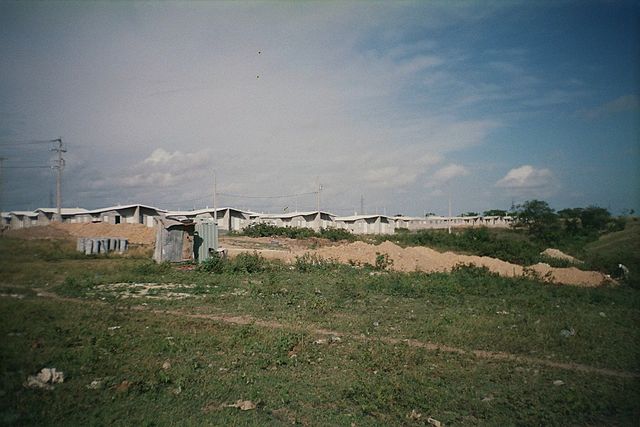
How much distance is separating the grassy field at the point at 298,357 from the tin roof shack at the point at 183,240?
572 cm

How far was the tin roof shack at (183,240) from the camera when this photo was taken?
53.4 feet

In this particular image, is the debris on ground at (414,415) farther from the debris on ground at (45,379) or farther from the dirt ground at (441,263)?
the dirt ground at (441,263)

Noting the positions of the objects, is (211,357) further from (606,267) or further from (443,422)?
(606,267)

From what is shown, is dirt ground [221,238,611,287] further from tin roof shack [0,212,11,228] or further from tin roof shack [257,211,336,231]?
tin roof shack [257,211,336,231]

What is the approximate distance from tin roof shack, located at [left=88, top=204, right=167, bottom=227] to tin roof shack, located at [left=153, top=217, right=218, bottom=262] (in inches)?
897

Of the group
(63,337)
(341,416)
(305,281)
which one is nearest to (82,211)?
(305,281)

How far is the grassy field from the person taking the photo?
4230mm

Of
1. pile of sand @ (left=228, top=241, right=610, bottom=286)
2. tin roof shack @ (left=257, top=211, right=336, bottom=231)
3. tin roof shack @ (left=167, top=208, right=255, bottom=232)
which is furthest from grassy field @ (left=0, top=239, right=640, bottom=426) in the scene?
tin roof shack @ (left=257, top=211, right=336, bottom=231)

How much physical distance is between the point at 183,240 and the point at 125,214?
26313 millimetres

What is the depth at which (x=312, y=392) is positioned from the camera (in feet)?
16.3

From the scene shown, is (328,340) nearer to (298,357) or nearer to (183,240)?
(298,357)

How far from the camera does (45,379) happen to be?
421 centimetres

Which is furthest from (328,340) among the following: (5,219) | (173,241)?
(173,241)

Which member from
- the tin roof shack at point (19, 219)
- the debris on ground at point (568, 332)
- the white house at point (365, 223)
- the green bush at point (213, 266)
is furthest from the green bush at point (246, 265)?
the white house at point (365, 223)
